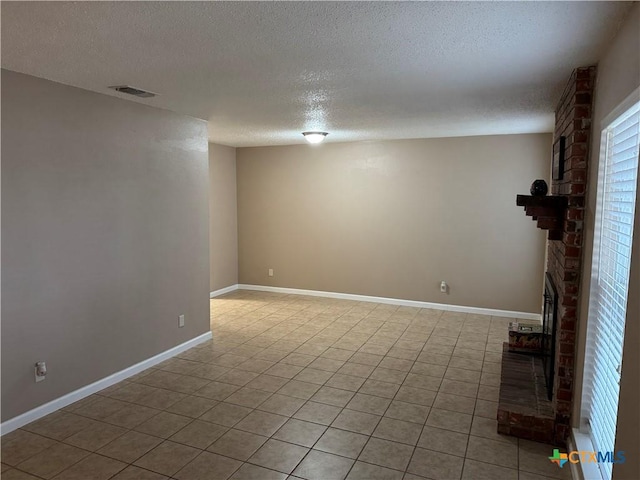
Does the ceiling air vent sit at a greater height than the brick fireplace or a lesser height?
greater

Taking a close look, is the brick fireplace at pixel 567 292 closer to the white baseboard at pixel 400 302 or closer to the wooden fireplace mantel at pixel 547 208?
the wooden fireplace mantel at pixel 547 208

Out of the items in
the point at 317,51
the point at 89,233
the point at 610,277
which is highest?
the point at 317,51

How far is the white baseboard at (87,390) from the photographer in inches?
115

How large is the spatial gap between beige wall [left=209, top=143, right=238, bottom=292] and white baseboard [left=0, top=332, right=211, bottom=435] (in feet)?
7.89

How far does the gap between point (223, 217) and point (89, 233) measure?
3623 millimetres

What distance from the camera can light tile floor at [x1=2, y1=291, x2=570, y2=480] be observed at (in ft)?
8.32

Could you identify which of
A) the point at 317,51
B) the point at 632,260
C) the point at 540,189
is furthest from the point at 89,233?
the point at 632,260

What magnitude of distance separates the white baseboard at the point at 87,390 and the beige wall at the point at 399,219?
273 centimetres

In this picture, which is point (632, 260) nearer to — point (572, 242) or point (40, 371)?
point (572, 242)

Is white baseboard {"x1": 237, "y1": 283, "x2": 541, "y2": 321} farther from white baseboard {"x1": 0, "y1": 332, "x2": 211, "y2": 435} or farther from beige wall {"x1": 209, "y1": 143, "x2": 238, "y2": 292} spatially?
white baseboard {"x1": 0, "y1": 332, "x2": 211, "y2": 435}

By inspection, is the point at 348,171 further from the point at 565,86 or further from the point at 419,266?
the point at 565,86

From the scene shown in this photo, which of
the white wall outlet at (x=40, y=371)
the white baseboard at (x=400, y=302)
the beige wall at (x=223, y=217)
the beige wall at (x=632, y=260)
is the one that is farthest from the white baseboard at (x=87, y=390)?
the beige wall at (x=632, y=260)

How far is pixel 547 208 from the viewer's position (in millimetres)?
2820

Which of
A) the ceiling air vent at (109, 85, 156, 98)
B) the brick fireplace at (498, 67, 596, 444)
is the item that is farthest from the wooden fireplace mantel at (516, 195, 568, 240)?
the ceiling air vent at (109, 85, 156, 98)
